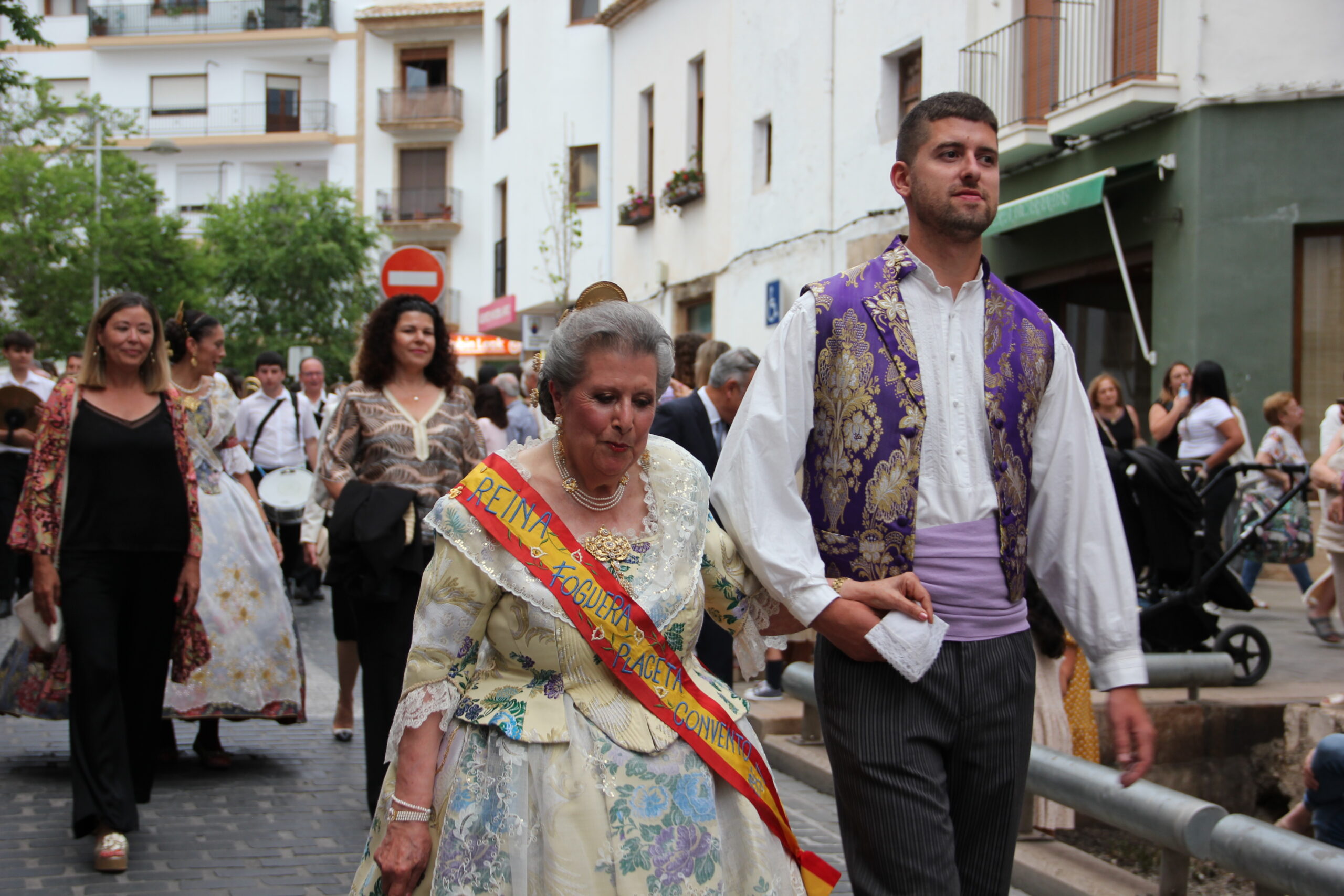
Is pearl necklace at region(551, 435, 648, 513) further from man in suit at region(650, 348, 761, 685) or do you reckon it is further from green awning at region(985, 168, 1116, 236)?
green awning at region(985, 168, 1116, 236)

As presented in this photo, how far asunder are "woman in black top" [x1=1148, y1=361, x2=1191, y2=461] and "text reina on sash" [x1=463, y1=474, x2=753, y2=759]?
989cm

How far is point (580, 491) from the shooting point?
115 inches

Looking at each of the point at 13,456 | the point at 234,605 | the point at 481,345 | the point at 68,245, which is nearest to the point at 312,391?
the point at 13,456

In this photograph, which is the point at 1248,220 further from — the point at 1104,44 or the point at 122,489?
the point at 122,489

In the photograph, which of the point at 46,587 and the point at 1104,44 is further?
the point at 1104,44

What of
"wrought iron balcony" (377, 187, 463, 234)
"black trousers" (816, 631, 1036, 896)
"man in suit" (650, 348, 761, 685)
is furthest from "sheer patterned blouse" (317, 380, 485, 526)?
"wrought iron balcony" (377, 187, 463, 234)

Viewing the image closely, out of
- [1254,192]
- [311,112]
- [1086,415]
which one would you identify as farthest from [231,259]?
[1086,415]

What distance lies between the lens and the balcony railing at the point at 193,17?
4888 cm

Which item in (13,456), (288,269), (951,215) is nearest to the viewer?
(951,215)

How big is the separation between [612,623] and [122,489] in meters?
3.41

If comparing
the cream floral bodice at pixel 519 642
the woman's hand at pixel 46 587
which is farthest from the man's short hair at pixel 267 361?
the cream floral bodice at pixel 519 642

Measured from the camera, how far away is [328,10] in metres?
48.1

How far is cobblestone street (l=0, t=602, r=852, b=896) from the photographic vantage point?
508 centimetres

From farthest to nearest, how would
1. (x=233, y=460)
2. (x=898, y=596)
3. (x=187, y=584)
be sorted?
(x=233, y=460)
(x=187, y=584)
(x=898, y=596)
